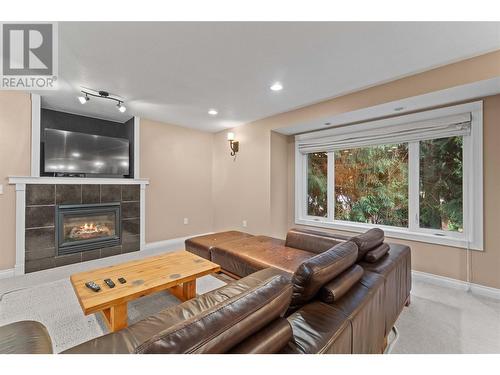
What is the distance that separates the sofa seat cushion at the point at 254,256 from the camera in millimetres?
2293

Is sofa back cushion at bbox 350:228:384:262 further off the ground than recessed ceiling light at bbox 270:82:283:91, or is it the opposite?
recessed ceiling light at bbox 270:82:283:91

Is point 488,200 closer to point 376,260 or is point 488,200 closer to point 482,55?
point 482,55

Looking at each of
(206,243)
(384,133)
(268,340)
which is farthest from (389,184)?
(268,340)


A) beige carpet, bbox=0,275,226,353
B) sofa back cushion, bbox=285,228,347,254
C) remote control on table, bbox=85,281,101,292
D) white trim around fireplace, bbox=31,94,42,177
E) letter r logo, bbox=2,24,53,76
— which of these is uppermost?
letter r logo, bbox=2,24,53,76

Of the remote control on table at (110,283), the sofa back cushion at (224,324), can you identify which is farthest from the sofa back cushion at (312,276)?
the remote control on table at (110,283)

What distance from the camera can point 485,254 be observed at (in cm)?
242

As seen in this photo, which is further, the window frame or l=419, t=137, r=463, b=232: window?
l=419, t=137, r=463, b=232: window

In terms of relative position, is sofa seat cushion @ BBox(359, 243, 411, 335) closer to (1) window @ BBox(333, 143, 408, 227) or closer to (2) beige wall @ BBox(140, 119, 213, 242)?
(1) window @ BBox(333, 143, 408, 227)

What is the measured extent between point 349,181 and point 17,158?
480 centimetres

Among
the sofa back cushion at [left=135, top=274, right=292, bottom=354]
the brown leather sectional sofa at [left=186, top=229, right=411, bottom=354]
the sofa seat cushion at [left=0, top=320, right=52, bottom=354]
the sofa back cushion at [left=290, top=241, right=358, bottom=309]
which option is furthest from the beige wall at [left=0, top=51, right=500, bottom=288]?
Answer: the sofa back cushion at [left=135, top=274, right=292, bottom=354]

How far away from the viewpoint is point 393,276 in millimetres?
1646

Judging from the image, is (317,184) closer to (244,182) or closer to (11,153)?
(244,182)

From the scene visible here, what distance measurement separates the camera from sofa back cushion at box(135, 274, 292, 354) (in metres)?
0.64

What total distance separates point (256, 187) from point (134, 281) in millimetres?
2691
